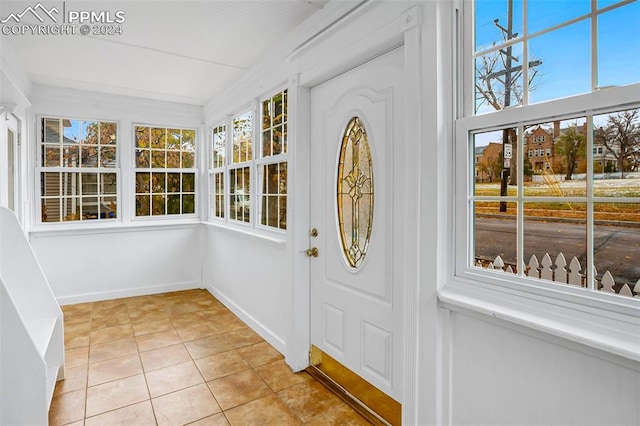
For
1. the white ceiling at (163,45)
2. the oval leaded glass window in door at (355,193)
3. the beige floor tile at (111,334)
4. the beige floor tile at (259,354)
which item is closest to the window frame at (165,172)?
the white ceiling at (163,45)

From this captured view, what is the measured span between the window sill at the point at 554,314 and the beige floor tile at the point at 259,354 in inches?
70.7

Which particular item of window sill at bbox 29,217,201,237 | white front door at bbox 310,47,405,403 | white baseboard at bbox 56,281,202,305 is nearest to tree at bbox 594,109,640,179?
white front door at bbox 310,47,405,403

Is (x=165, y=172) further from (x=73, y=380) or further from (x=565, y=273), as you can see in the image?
(x=565, y=273)

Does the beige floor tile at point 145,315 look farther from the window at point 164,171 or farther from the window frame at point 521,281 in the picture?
the window frame at point 521,281

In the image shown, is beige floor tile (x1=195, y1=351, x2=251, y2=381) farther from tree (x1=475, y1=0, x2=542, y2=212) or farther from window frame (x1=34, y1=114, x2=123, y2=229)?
window frame (x1=34, y1=114, x2=123, y2=229)

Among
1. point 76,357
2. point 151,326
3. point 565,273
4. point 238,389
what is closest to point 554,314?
point 565,273

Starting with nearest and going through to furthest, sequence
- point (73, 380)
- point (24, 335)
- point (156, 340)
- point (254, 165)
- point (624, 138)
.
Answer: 1. point (624, 138)
2. point (24, 335)
3. point (73, 380)
4. point (156, 340)
5. point (254, 165)

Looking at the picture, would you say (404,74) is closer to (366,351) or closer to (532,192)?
(532,192)

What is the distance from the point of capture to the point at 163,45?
2.89 m

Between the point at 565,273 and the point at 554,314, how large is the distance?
0.50 feet

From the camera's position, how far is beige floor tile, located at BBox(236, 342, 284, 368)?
2867 millimetres

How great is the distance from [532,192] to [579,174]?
165 mm

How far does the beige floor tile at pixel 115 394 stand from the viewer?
7.47 feet

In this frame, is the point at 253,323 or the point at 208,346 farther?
the point at 253,323
